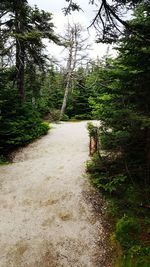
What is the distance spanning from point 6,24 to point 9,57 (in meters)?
3.09

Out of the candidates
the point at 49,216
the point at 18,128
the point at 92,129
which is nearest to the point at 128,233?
the point at 49,216

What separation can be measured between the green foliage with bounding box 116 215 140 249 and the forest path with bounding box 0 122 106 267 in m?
0.64

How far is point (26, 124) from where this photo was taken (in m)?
13.5

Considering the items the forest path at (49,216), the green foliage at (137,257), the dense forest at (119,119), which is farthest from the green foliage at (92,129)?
the green foliage at (137,257)

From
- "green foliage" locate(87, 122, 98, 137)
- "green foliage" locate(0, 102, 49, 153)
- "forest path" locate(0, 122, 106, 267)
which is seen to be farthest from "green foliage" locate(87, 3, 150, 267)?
"green foliage" locate(0, 102, 49, 153)

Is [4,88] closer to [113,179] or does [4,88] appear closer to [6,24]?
[6,24]

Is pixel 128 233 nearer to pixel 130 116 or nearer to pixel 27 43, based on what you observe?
pixel 130 116

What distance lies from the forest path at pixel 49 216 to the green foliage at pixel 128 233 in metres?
0.64

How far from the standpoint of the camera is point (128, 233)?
554cm

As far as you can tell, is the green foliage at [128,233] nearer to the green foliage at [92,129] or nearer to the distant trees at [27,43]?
the green foliage at [92,129]

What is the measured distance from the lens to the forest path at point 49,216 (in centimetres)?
577

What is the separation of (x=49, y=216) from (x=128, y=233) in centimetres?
246

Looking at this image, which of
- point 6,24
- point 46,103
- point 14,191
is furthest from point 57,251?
point 46,103

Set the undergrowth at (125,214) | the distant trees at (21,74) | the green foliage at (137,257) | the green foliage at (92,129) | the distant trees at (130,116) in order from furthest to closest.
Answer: the distant trees at (21,74)
the green foliage at (92,129)
the distant trees at (130,116)
the undergrowth at (125,214)
the green foliage at (137,257)
